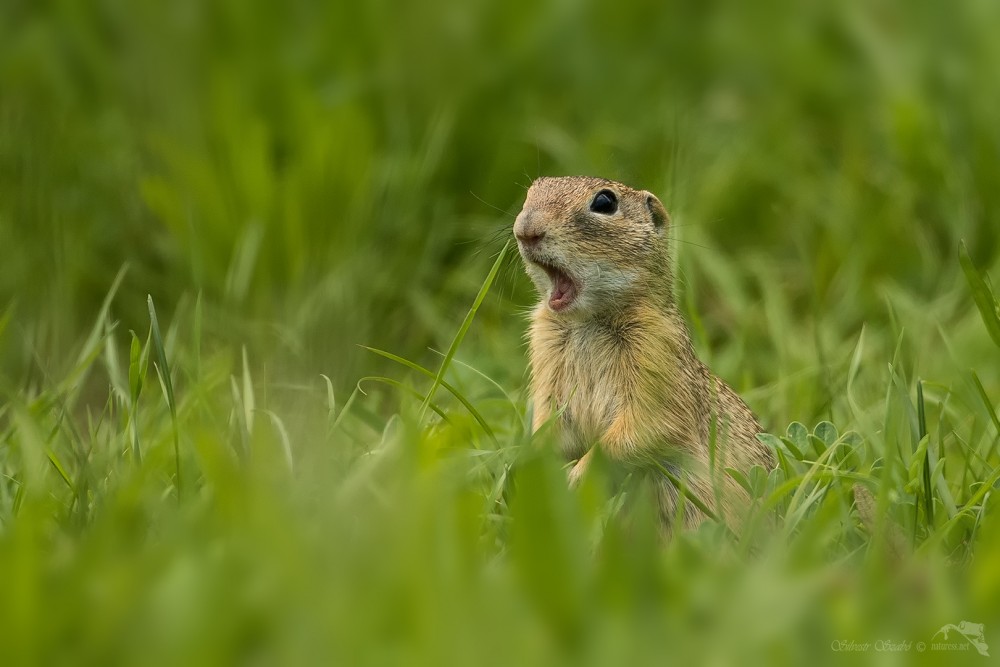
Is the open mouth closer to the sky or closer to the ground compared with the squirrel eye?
closer to the ground

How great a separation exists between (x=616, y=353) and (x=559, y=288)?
0.80 feet

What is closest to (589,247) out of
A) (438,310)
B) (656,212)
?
(656,212)

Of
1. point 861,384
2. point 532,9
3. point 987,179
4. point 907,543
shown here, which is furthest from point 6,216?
point 987,179

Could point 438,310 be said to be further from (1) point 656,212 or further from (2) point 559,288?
(2) point 559,288

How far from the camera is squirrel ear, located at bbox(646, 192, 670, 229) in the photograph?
4.07m

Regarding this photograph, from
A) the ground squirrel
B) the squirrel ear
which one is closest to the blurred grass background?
the squirrel ear

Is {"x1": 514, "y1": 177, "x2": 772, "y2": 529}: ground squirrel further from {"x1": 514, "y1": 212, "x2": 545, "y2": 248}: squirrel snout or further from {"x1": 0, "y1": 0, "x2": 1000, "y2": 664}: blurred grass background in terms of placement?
{"x1": 0, "y1": 0, "x2": 1000, "y2": 664}: blurred grass background

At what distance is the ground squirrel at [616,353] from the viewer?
3.51m

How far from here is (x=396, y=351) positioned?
518 cm

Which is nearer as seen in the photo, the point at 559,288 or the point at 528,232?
the point at 528,232

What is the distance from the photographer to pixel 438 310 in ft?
17.5

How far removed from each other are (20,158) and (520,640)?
2.42m

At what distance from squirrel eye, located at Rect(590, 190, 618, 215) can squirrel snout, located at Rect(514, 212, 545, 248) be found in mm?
283

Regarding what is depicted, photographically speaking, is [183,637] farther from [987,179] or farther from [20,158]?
[987,179]
